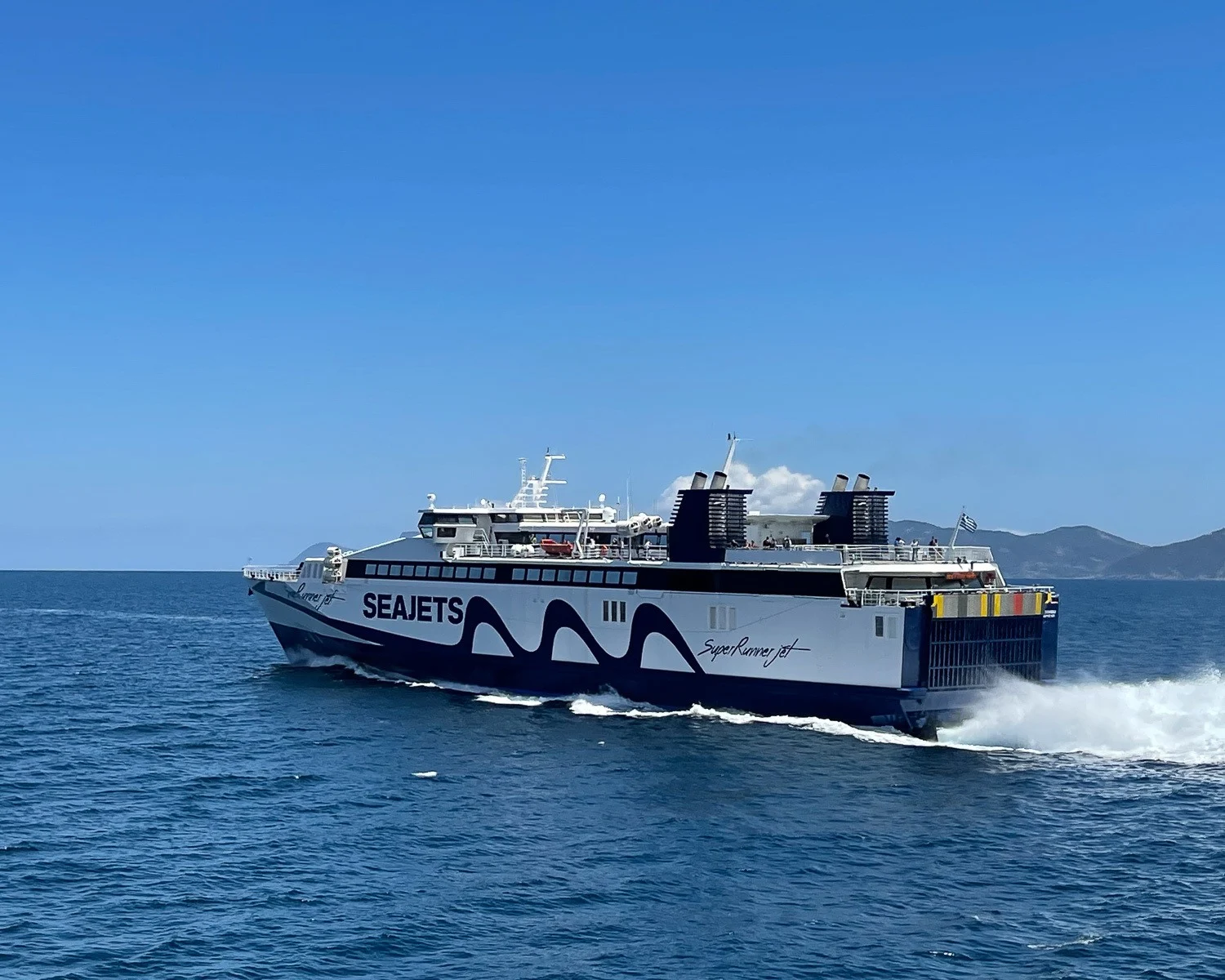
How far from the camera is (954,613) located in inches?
1596

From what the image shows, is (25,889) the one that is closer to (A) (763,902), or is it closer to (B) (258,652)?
(A) (763,902)

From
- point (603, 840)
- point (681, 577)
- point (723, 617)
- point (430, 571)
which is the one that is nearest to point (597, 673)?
point (681, 577)

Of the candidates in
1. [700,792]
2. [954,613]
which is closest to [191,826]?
[700,792]

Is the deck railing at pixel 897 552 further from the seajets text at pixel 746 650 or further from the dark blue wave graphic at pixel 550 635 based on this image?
the dark blue wave graphic at pixel 550 635

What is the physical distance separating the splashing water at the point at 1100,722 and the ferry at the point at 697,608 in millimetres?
868

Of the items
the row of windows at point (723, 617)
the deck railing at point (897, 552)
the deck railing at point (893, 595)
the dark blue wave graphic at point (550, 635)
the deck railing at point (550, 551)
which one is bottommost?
the dark blue wave graphic at point (550, 635)

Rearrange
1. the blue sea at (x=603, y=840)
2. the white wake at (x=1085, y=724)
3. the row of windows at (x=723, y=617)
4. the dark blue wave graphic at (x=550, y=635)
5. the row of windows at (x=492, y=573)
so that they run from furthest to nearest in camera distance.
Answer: the row of windows at (x=492, y=573), the dark blue wave graphic at (x=550, y=635), the row of windows at (x=723, y=617), the white wake at (x=1085, y=724), the blue sea at (x=603, y=840)

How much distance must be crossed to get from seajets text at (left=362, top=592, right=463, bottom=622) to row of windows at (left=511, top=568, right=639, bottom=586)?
348 centimetres

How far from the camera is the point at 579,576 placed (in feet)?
157

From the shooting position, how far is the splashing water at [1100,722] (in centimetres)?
3925

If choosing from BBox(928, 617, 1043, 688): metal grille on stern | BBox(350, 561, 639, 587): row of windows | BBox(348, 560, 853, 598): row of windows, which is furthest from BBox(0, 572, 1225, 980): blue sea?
BBox(350, 561, 639, 587): row of windows

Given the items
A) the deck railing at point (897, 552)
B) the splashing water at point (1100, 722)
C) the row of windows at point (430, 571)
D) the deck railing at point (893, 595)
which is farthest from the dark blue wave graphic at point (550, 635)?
the splashing water at point (1100, 722)

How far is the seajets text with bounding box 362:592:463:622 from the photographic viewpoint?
51656 millimetres

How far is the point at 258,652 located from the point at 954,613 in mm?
46155
